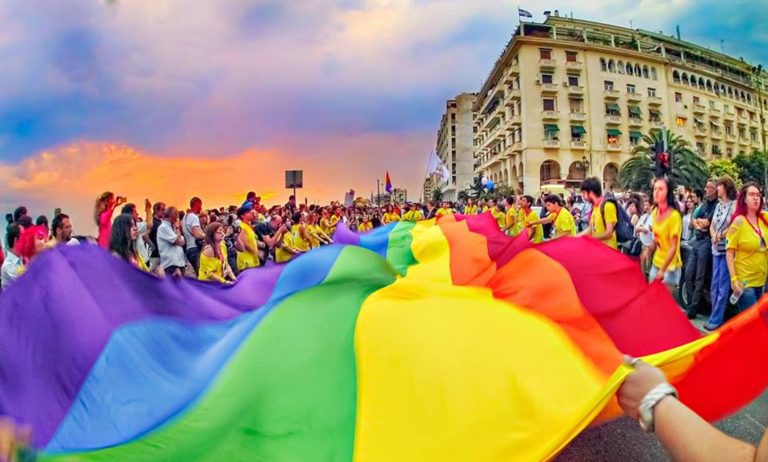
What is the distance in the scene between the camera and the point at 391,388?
2273mm

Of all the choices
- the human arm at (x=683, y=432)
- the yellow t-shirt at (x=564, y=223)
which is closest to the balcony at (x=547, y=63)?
the yellow t-shirt at (x=564, y=223)

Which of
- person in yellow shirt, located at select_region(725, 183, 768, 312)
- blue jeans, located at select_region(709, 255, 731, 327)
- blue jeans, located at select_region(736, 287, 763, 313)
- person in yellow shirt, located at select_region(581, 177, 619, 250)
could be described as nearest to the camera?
person in yellow shirt, located at select_region(725, 183, 768, 312)

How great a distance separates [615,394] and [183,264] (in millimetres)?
7229

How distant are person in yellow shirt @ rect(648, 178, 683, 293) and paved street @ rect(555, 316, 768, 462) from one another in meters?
1.75

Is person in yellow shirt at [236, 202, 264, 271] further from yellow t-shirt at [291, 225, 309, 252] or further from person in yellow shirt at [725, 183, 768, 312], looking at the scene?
person in yellow shirt at [725, 183, 768, 312]

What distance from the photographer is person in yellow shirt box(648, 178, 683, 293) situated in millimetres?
5246

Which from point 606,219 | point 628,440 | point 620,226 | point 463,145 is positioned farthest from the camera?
point 463,145

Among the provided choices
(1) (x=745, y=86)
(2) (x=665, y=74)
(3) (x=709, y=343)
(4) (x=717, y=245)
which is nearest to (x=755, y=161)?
(2) (x=665, y=74)

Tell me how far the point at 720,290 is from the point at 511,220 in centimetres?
876

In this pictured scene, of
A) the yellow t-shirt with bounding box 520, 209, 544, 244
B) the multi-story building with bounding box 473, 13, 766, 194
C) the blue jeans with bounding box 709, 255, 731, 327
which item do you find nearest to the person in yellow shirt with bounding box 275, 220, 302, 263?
the yellow t-shirt with bounding box 520, 209, 544, 244

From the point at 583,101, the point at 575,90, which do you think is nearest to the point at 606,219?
the point at 575,90

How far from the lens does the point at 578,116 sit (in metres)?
61.4

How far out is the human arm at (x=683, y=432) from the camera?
1138 millimetres

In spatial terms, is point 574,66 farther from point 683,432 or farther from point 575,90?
point 683,432
